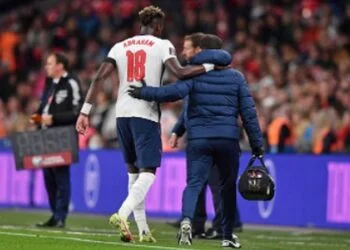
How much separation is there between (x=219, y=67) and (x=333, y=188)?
615 centimetres

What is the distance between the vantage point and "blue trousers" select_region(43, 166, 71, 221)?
1728cm

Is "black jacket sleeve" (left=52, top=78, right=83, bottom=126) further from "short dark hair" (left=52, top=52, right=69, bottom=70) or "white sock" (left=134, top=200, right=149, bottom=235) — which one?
"white sock" (left=134, top=200, right=149, bottom=235)

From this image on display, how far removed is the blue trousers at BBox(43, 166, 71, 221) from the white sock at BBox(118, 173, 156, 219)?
11.2ft

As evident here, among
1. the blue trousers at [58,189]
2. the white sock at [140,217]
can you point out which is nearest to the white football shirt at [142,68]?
the white sock at [140,217]

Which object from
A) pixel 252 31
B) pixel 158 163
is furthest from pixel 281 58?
pixel 158 163

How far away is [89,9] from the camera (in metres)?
30.7

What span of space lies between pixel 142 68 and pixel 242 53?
1179 cm

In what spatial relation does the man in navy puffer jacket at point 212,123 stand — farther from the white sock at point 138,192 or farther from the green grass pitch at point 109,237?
the green grass pitch at point 109,237

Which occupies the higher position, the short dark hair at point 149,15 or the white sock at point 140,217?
the short dark hair at point 149,15

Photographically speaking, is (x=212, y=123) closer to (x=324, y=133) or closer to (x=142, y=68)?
(x=142, y=68)

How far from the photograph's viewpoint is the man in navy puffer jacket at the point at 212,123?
1379 cm

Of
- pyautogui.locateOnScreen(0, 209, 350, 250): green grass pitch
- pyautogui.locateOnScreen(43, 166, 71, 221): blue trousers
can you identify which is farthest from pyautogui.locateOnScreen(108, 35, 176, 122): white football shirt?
pyautogui.locateOnScreen(43, 166, 71, 221): blue trousers

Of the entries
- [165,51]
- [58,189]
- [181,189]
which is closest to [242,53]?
[181,189]

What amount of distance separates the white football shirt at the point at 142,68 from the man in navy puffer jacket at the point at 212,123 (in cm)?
28
